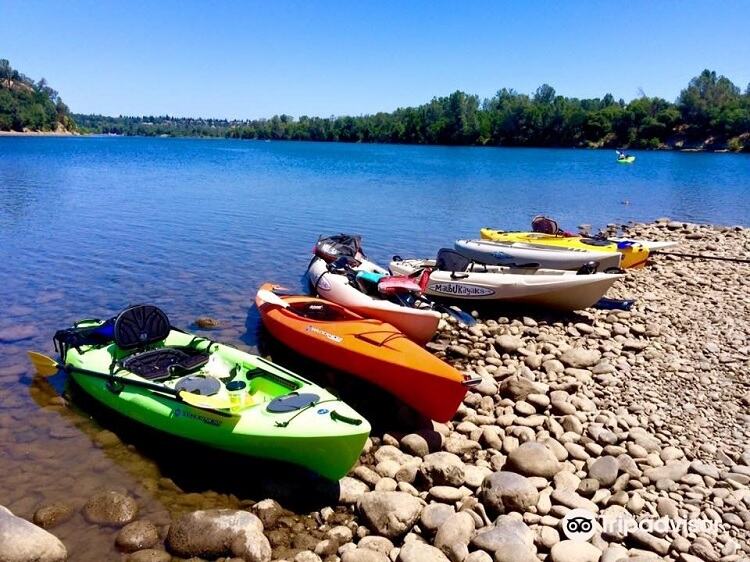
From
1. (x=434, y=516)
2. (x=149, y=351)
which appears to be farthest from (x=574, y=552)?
(x=149, y=351)

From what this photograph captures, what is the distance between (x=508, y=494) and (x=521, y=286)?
591 cm

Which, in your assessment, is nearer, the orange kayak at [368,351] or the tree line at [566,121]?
the orange kayak at [368,351]

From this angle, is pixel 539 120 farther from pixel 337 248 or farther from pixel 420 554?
pixel 420 554

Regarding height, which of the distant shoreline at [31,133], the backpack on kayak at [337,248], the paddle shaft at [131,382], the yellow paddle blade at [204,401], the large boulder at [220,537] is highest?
the distant shoreline at [31,133]

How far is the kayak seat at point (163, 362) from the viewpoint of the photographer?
23.2 feet

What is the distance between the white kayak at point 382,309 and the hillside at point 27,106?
138 metres

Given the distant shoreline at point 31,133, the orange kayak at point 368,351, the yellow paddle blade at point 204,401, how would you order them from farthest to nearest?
the distant shoreline at point 31,133 < the orange kayak at point 368,351 < the yellow paddle blade at point 204,401

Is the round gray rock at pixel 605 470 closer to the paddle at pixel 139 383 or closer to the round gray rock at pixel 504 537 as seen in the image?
the round gray rock at pixel 504 537

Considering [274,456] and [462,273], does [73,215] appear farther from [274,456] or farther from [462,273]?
[274,456]

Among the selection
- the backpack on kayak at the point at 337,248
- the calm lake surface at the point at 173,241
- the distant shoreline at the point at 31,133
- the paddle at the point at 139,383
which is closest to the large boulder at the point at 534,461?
the calm lake surface at the point at 173,241

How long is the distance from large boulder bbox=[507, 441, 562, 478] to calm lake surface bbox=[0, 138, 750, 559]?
2.75 metres

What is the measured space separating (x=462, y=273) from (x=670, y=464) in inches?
241

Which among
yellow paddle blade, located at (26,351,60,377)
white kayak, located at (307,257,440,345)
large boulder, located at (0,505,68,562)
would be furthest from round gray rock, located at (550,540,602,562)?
yellow paddle blade, located at (26,351,60,377)

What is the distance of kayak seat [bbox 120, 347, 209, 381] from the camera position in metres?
7.08
